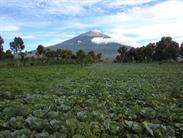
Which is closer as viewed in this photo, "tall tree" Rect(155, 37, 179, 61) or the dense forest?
the dense forest

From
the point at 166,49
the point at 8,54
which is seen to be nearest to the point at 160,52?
the point at 166,49

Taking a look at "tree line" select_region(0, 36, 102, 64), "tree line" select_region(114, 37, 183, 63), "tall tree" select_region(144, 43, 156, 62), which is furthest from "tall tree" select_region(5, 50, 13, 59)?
"tall tree" select_region(144, 43, 156, 62)

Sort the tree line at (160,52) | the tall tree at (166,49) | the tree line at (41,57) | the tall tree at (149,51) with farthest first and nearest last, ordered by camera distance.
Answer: the tall tree at (149,51) → the tree line at (160,52) → the tall tree at (166,49) → the tree line at (41,57)

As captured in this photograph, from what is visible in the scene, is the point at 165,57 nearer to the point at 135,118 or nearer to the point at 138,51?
the point at 138,51

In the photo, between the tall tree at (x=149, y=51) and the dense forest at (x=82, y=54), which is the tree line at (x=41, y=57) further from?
the tall tree at (x=149, y=51)

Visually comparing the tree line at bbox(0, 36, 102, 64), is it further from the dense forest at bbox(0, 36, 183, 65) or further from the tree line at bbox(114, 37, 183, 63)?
the tree line at bbox(114, 37, 183, 63)

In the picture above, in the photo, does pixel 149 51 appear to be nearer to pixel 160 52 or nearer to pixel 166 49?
pixel 160 52

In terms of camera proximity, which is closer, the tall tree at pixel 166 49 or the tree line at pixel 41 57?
the tree line at pixel 41 57

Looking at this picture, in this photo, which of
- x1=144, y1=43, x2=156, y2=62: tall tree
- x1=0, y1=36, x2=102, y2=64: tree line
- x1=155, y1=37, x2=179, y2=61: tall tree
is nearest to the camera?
x1=0, y1=36, x2=102, y2=64: tree line

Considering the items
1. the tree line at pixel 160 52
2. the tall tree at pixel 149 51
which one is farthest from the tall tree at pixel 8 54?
the tall tree at pixel 149 51

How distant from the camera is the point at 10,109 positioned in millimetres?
8047

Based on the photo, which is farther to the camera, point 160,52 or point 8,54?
point 160,52

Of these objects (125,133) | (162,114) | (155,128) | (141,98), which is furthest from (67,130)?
(141,98)

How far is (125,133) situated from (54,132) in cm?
148
